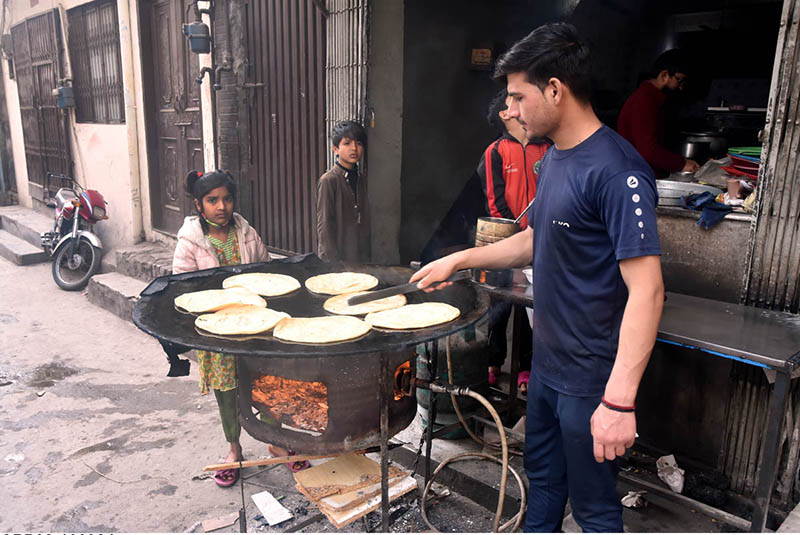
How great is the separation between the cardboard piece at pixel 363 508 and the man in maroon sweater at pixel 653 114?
136 inches

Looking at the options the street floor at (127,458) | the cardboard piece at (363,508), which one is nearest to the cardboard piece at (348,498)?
the cardboard piece at (363,508)

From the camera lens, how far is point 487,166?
162 inches

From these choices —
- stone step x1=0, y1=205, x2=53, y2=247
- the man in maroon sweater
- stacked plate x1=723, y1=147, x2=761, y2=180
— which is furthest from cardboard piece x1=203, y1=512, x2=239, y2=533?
stone step x1=0, y1=205, x2=53, y2=247

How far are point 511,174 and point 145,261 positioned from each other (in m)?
5.22

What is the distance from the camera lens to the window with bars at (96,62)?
8.55m

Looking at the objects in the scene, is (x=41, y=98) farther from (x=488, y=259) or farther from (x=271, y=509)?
(x=488, y=259)

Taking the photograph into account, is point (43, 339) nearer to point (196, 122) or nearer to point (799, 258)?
point (196, 122)

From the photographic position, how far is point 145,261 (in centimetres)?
729

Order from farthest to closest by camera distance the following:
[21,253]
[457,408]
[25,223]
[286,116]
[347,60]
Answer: [25,223]
[21,253]
[286,116]
[347,60]
[457,408]

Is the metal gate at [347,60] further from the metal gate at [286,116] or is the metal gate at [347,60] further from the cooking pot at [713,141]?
the cooking pot at [713,141]

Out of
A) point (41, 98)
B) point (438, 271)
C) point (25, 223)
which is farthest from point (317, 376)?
point (41, 98)

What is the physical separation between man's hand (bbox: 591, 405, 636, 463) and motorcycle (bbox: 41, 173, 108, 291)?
7876 millimetres

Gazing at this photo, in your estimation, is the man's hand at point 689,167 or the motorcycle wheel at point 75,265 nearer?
the man's hand at point 689,167

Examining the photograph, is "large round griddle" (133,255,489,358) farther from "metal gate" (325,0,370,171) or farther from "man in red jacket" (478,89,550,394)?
"metal gate" (325,0,370,171)
